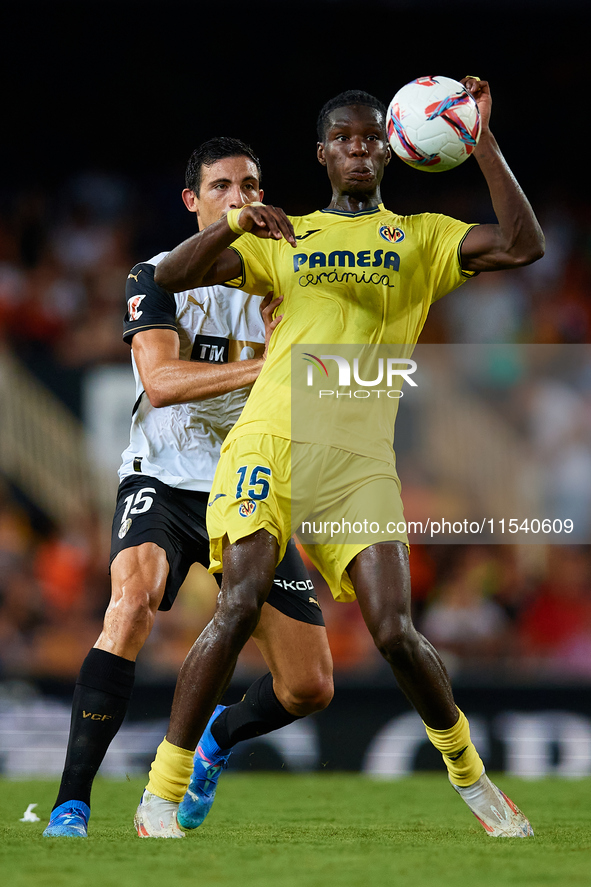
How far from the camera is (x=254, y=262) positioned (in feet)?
12.4

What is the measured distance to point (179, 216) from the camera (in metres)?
11.1

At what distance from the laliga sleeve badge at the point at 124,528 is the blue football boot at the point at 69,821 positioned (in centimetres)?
100

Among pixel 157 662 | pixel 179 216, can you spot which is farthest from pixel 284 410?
pixel 179 216

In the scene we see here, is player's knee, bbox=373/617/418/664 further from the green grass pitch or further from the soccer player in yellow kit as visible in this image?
the green grass pitch

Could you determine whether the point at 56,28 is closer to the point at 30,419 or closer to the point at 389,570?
the point at 30,419

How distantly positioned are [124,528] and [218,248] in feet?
3.93

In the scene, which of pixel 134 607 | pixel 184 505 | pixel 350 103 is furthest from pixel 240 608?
pixel 350 103

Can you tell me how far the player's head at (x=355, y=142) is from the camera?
3.83 meters

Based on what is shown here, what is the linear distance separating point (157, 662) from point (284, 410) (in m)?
5.11

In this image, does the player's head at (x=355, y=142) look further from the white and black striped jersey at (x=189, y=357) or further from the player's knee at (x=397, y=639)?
the player's knee at (x=397, y=639)

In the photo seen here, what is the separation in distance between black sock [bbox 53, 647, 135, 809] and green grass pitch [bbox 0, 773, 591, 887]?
0.27m

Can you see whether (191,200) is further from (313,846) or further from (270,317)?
(313,846)

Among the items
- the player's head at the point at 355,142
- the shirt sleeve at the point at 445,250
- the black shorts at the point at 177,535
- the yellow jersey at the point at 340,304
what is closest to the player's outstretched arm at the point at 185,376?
the yellow jersey at the point at 340,304

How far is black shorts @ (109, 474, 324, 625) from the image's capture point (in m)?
4.08
